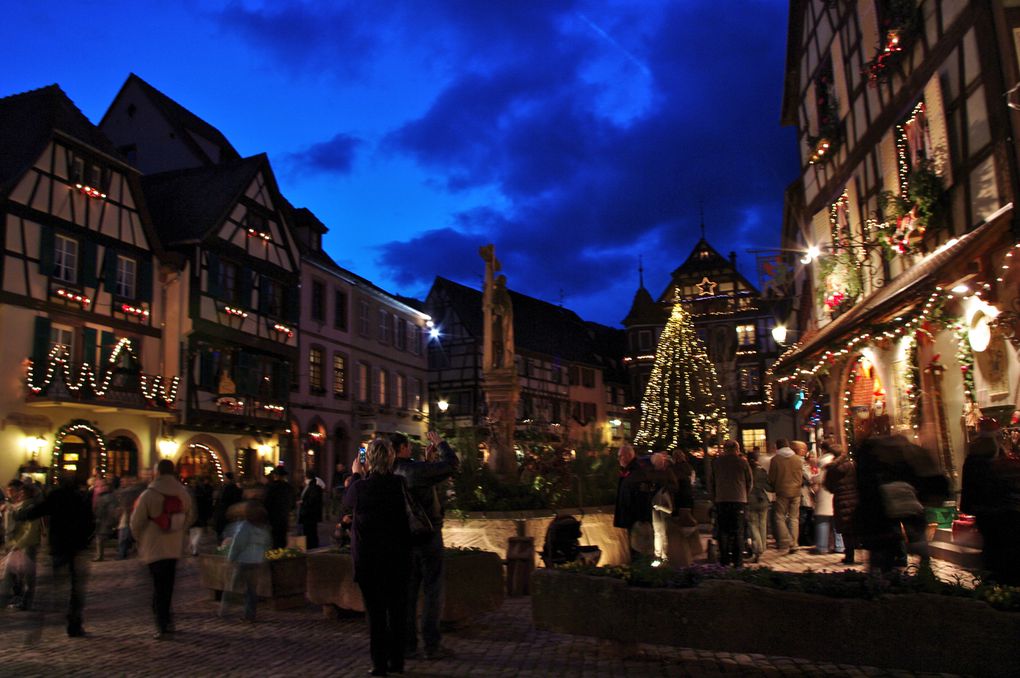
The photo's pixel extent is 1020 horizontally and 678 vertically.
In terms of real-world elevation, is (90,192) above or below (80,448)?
above

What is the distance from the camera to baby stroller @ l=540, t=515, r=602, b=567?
10375 millimetres

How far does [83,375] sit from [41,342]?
1.25 meters

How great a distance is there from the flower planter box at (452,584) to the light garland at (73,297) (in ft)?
54.8

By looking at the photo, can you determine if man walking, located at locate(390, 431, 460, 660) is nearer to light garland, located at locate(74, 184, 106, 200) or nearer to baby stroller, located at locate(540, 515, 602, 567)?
baby stroller, located at locate(540, 515, 602, 567)

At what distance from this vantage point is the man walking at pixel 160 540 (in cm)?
819

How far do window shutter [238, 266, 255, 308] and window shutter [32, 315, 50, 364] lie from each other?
305 inches

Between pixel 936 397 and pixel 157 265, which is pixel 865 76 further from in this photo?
pixel 157 265

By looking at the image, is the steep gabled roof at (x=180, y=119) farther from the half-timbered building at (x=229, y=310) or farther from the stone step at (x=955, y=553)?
the stone step at (x=955, y=553)

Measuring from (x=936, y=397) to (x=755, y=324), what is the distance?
42.6m

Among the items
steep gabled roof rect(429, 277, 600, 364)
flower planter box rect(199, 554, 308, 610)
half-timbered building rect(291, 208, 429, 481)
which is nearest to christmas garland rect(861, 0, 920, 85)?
flower planter box rect(199, 554, 308, 610)

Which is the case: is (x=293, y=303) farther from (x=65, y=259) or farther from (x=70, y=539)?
(x=70, y=539)

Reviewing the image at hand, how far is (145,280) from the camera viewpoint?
83.5ft

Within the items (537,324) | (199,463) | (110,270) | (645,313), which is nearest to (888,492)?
(110,270)

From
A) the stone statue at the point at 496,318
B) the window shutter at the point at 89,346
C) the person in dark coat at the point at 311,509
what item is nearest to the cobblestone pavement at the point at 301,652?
the person in dark coat at the point at 311,509
